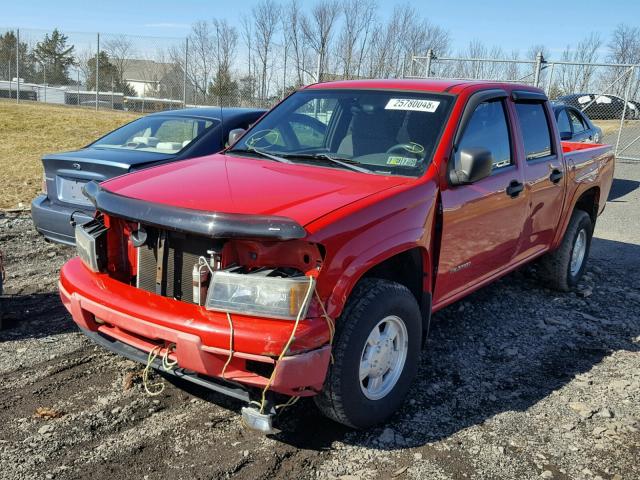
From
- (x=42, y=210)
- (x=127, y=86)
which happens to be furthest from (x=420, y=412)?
(x=127, y=86)

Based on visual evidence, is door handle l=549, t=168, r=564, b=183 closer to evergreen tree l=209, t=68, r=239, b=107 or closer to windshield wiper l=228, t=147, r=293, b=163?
windshield wiper l=228, t=147, r=293, b=163

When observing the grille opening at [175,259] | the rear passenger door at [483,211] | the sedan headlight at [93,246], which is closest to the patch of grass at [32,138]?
the sedan headlight at [93,246]

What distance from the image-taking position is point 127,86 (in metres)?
28.6

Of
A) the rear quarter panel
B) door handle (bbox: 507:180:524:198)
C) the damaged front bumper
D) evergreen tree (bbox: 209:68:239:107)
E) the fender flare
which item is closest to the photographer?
the damaged front bumper

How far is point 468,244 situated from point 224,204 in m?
1.79

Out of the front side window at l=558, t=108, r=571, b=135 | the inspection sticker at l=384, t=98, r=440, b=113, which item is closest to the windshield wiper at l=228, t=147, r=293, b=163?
the inspection sticker at l=384, t=98, r=440, b=113

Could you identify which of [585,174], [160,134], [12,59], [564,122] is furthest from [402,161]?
[12,59]

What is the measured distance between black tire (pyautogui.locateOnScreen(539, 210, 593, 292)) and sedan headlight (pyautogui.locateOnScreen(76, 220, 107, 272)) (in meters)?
4.17

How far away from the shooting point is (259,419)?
292 cm

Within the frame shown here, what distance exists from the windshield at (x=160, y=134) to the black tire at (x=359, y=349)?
A: 147 inches

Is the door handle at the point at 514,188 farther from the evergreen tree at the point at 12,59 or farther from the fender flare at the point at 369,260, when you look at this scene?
the evergreen tree at the point at 12,59

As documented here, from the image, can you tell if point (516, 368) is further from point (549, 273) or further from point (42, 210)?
point (42, 210)

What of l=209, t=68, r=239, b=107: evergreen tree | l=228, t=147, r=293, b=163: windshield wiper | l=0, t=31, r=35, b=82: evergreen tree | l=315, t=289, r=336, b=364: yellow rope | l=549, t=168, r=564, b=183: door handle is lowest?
l=315, t=289, r=336, b=364: yellow rope

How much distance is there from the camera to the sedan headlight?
347 cm
